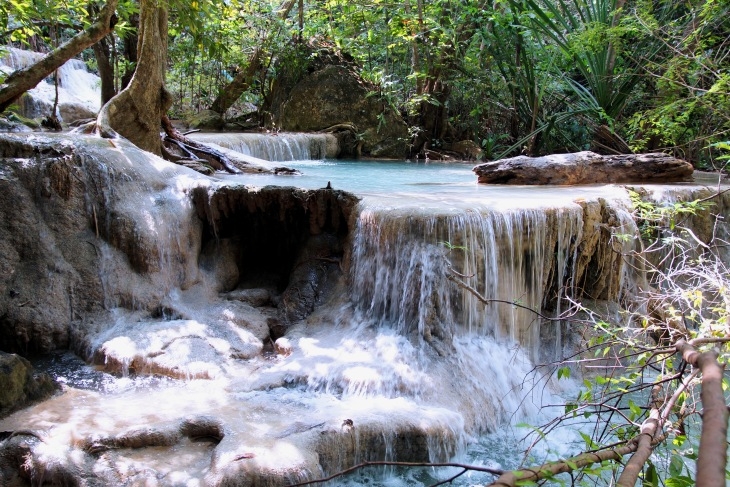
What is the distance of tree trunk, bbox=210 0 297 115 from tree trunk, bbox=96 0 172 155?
674 centimetres

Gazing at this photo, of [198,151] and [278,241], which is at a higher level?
[198,151]

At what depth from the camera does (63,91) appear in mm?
13227

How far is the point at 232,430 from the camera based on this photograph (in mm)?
4125

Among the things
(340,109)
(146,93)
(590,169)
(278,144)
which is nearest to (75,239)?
(146,93)

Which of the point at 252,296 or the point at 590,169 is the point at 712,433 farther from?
the point at 590,169

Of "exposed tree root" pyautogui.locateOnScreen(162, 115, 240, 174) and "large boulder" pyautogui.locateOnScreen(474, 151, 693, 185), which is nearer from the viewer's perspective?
"large boulder" pyautogui.locateOnScreen(474, 151, 693, 185)

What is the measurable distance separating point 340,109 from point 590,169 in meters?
7.52

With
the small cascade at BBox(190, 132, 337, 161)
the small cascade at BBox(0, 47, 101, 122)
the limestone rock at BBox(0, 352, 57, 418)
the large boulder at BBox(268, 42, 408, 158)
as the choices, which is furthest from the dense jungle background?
the limestone rock at BBox(0, 352, 57, 418)

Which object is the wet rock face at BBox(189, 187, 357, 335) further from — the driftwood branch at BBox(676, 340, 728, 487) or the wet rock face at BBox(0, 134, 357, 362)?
the driftwood branch at BBox(676, 340, 728, 487)

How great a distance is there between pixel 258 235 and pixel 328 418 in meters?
3.20

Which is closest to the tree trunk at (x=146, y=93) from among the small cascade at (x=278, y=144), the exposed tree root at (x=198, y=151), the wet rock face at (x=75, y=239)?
the exposed tree root at (x=198, y=151)

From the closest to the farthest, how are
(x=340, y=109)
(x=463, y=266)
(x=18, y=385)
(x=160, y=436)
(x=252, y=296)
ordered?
(x=160, y=436), (x=18, y=385), (x=463, y=266), (x=252, y=296), (x=340, y=109)

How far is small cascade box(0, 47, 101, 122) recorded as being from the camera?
11.5m

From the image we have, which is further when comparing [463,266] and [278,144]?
[278,144]
